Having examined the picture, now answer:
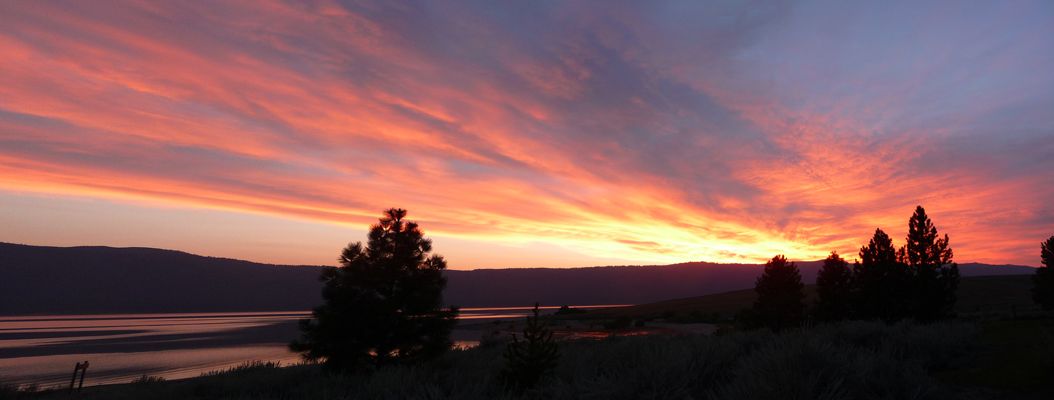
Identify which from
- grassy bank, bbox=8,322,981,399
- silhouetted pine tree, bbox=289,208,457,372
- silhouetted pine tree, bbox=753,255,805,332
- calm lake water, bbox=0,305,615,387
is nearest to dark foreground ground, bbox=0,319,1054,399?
grassy bank, bbox=8,322,981,399

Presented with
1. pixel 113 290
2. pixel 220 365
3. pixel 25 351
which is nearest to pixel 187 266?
pixel 113 290

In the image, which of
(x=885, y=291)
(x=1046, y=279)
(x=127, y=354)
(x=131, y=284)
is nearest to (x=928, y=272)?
(x=885, y=291)

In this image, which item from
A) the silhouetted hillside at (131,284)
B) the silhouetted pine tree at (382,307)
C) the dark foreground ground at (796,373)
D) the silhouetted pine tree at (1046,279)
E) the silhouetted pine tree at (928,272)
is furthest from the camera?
the silhouetted hillside at (131,284)

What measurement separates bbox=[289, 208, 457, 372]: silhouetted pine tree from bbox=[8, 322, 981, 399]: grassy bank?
107 centimetres

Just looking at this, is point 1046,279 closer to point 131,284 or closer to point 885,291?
point 885,291

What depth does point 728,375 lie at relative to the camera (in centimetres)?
839

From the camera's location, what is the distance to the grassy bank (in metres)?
6.37

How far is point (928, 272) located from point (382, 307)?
89.2 feet

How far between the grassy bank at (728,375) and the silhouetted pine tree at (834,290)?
13633mm

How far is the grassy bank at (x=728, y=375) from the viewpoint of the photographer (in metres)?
6.37

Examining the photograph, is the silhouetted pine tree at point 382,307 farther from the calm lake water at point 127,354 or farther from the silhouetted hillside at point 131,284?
the silhouetted hillside at point 131,284

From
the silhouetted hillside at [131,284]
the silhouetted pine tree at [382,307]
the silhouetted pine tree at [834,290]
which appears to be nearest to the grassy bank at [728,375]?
the silhouetted pine tree at [382,307]

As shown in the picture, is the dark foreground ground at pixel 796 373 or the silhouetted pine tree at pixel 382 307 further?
the silhouetted pine tree at pixel 382 307

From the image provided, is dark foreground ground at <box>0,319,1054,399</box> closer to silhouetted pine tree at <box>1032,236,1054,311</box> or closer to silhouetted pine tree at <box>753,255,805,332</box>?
silhouetted pine tree at <box>753,255,805,332</box>
